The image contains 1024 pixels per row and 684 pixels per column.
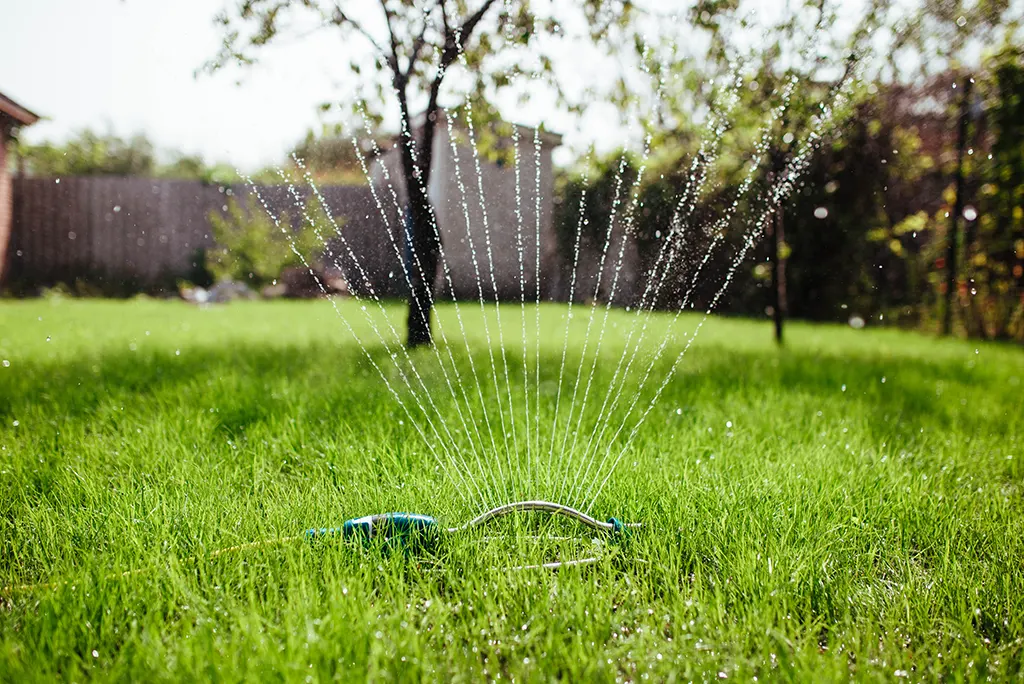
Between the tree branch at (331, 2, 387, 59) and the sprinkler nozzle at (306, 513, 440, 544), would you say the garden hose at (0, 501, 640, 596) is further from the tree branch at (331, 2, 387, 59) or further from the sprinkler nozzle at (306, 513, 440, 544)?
the tree branch at (331, 2, 387, 59)

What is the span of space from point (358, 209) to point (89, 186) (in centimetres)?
938

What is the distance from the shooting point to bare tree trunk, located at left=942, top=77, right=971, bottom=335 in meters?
7.14

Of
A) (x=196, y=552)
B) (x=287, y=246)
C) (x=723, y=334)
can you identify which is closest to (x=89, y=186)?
(x=287, y=246)

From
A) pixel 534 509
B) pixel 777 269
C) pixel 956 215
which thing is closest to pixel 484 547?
pixel 534 509

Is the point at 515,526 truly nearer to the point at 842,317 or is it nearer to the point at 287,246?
the point at 287,246

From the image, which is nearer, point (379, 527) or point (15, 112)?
point (379, 527)

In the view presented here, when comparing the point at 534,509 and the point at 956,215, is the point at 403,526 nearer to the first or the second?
the point at 534,509

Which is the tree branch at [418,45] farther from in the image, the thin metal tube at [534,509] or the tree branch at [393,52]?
the thin metal tube at [534,509]

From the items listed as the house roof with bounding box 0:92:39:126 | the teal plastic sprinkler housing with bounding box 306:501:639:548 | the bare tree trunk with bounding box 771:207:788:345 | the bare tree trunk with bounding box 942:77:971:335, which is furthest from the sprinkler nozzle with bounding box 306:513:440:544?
the bare tree trunk with bounding box 942:77:971:335

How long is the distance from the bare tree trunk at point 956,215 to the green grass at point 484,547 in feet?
16.5

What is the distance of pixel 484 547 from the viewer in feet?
5.84

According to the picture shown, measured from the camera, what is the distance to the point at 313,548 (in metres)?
1.71

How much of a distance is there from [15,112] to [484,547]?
5530 mm

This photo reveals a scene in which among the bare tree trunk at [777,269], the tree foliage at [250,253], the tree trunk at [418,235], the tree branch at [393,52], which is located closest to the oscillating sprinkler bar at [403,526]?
the tree trunk at [418,235]
